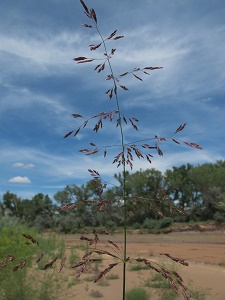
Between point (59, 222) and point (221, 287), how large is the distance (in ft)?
138

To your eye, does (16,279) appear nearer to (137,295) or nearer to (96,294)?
(96,294)

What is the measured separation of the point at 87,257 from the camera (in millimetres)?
1836

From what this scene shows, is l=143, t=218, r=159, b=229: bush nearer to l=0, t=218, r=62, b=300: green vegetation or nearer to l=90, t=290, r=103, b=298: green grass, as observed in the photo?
l=90, t=290, r=103, b=298: green grass

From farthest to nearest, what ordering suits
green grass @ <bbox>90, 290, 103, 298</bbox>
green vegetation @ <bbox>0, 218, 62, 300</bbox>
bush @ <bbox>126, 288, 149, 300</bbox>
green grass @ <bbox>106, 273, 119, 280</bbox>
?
green grass @ <bbox>106, 273, 119, 280</bbox> < green grass @ <bbox>90, 290, 103, 298</bbox> < bush @ <bbox>126, 288, 149, 300</bbox> < green vegetation @ <bbox>0, 218, 62, 300</bbox>

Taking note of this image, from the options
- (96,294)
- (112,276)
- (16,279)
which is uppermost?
(16,279)

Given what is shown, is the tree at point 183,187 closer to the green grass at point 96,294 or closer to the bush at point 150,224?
the bush at point 150,224

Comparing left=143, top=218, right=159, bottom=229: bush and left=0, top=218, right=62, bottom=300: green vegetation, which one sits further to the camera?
left=143, top=218, right=159, bottom=229: bush

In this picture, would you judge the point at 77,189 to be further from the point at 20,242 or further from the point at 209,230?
the point at 20,242

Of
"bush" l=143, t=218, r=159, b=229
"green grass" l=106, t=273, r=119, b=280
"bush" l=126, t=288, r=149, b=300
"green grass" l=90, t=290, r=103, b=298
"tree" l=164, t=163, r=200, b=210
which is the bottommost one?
"green grass" l=90, t=290, r=103, b=298

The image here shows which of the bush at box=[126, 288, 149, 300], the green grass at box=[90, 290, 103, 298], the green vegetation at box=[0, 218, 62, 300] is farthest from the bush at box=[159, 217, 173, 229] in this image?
the bush at box=[126, 288, 149, 300]

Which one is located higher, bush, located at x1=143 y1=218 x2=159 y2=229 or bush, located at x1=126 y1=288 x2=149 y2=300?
bush, located at x1=143 y1=218 x2=159 y2=229

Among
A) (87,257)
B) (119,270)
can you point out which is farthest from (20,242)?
(87,257)

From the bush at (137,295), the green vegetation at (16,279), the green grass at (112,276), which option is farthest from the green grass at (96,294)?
the green grass at (112,276)

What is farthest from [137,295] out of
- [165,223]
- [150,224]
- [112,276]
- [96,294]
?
[150,224]
